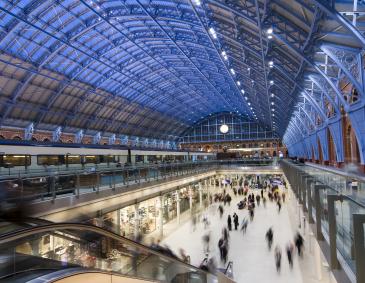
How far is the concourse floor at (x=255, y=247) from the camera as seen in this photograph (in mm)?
16625

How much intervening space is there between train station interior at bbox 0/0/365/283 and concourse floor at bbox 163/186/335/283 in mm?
137

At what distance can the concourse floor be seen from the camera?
16625 millimetres

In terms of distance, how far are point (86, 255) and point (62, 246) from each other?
617mm

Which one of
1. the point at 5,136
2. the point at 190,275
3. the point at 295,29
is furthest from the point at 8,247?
the point at 5,136

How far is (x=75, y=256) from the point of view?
18.4 feet

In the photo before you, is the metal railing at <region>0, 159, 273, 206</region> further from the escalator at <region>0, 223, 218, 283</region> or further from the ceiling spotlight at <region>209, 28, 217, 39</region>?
the ceiling spotlight at <region>209, 28, 217, 39</region>

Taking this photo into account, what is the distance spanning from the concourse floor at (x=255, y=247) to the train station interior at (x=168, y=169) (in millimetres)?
137

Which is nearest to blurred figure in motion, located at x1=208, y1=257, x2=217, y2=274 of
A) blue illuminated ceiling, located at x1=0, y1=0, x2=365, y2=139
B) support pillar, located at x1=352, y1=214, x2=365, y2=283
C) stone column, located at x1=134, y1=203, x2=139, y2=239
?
support pillar, located at x1=352, y1=214, x2=365, y2=283

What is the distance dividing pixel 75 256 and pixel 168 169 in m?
18.5

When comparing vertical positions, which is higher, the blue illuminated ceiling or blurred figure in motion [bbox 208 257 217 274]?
the blue illuminated ceiling

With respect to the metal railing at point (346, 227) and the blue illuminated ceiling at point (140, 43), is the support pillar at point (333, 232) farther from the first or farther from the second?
the blue illuminated ceiling at point (140, 43)

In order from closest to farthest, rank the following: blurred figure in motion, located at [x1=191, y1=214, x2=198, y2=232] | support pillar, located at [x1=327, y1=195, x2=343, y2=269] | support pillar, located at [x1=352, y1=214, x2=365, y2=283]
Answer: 1. support pillar, located at [x1=352, y1=214, x2=365, y2=283]
2. support pillar, located at [x1=327, y1=195, x2=343, y2=269]
3. blurred figure in motion, located at [x1=191, y1=214, x2=198, y2=232]

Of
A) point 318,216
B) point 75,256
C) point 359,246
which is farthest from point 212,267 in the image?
point 359,246

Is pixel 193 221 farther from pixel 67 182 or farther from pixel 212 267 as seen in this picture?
pixel 67 182
